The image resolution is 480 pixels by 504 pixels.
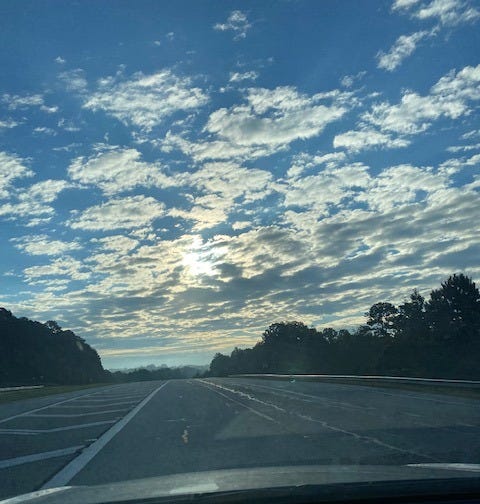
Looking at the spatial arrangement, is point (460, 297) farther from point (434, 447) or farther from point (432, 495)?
point (432, 495)

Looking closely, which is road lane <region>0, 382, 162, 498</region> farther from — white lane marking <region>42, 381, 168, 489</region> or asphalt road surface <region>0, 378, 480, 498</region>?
white lane marking <region>42, 381, 168, 489</region>

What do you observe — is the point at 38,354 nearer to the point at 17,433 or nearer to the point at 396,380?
the point at 396,380

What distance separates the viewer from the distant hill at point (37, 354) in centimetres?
12400

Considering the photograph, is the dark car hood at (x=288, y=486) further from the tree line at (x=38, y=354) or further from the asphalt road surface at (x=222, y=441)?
the tree line at (x=38, y=354)

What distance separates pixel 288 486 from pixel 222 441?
8669 millimetres

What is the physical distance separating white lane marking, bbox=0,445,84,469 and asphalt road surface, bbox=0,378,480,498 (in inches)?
0.7

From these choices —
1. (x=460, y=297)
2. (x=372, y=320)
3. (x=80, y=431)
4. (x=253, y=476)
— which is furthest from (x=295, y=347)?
(x=253, y=476)

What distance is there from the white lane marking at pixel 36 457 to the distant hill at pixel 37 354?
104599mm

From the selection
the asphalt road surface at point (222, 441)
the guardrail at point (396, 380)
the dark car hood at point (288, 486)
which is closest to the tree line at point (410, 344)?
the guardrail at point (396, 380)

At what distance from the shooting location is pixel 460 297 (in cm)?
9706

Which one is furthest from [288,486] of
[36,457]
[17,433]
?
[17,433]

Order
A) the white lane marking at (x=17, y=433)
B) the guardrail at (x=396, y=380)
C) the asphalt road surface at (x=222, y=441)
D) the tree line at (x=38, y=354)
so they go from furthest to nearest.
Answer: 1. the tree line at (x=38, y=354)
2. the guardrail at (x=396, y=380)
3. the white lane marking at (x=17, y=433)
4. the asphalt road surface at (x=222, y=441)

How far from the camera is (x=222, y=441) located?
12.8 metres

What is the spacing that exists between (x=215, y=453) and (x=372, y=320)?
122 meters
